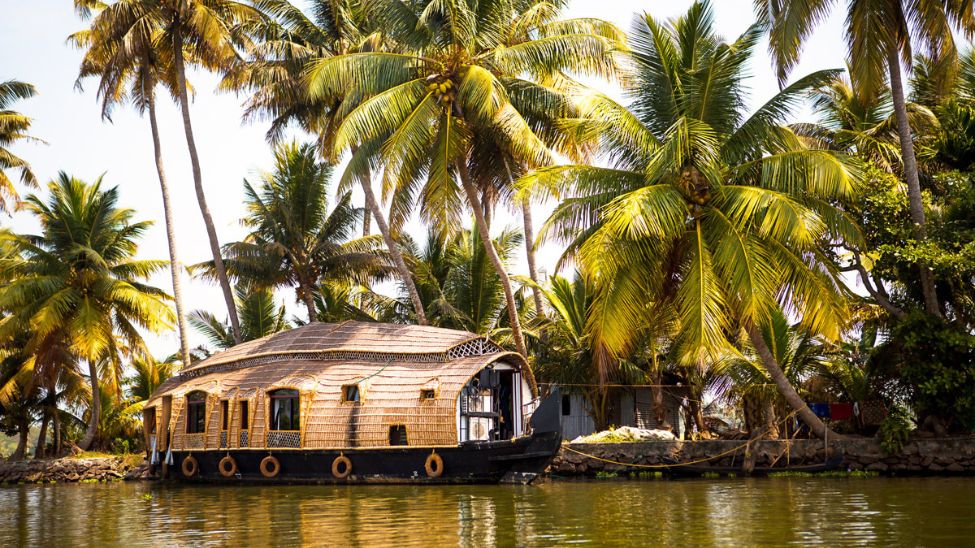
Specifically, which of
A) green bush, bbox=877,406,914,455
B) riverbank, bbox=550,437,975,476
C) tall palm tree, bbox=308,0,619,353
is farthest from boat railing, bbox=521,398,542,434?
green bush, bbox=877,406,914,455

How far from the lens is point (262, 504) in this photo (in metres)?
13.7

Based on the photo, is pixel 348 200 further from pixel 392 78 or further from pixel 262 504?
pixel 262 504

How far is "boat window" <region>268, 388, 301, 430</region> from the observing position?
728 inches

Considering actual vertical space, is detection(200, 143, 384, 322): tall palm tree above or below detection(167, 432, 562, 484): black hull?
above

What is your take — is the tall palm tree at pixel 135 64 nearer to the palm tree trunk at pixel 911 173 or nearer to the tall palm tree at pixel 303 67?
the tall palm tree at pixel 303 67

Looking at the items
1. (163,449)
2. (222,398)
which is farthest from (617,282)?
(163,449)

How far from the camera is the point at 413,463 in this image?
55.3 feet

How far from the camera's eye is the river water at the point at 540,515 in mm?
8477

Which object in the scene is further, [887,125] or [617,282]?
[887,125]

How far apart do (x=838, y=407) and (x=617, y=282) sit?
6255 millimetres

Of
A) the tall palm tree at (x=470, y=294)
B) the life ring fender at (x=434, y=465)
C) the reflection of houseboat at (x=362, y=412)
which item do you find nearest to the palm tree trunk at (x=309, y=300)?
the tall palm tree at (x=470, y=294)

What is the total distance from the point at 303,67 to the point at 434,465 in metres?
11.9

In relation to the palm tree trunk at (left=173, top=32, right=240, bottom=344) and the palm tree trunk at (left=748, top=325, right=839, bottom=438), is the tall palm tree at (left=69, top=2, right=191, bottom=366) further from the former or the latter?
the palm tree trunk at (left=748, top=325, right=839, bottom=438)

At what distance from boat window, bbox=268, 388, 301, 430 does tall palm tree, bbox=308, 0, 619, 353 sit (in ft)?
15.0
